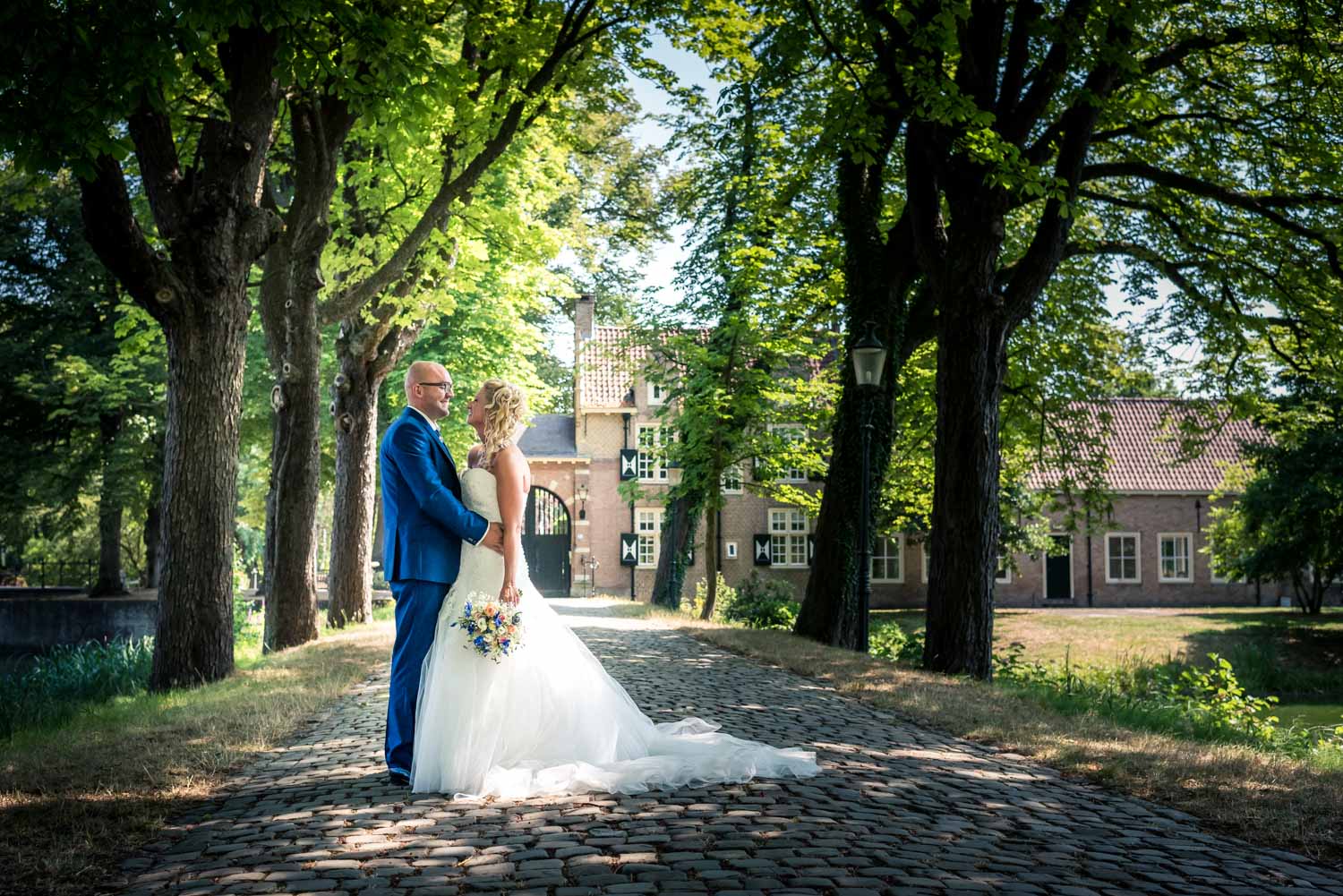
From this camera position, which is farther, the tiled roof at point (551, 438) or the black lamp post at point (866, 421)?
the tiled roof at point (551, 438)

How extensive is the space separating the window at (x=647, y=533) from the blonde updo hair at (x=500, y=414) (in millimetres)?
36664

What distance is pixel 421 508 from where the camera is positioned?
6.18 m

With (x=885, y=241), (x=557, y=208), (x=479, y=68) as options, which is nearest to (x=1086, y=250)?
(x=885, y=241)

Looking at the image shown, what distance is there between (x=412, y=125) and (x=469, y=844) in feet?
25.3

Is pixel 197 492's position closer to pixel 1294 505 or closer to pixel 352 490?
pixel 352 490

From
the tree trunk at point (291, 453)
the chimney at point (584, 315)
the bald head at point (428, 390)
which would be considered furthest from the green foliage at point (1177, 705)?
the chimney at point (584, 315)

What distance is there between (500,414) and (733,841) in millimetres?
2643

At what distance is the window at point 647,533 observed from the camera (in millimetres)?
42969

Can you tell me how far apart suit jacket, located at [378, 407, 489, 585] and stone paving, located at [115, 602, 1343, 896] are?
3.95 ft

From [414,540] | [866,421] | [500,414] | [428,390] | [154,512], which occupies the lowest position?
[414,540]

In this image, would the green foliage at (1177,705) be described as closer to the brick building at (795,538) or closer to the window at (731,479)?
the window at (731,479)

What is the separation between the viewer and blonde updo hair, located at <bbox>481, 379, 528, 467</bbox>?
6.21m

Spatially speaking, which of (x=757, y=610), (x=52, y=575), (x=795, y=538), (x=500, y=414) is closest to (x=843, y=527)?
(x=757, y=610)

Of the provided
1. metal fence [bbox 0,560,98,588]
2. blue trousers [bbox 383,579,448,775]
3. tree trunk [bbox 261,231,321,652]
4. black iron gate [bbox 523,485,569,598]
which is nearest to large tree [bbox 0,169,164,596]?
metal fence [bbox 0,560,98,588]
